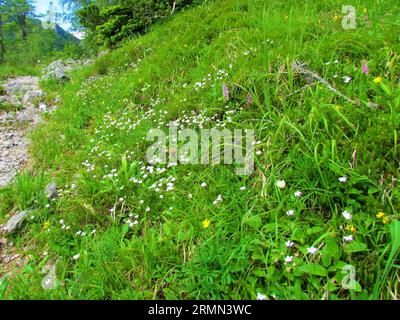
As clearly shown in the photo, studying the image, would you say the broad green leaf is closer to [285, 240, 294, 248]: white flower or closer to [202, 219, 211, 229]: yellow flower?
[285, 240, 294, 248]: white flower

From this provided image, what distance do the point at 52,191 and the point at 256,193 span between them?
2.60 metres

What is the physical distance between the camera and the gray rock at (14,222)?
128 inches

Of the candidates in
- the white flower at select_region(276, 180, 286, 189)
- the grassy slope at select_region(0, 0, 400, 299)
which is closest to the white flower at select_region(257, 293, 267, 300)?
the grassy slope at select_region(0, 0, 400, 299)

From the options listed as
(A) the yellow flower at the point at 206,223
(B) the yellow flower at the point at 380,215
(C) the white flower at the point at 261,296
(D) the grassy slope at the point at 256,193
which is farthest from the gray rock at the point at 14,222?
(B) the yellow flower at the point at 380,215

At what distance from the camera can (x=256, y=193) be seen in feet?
8.21

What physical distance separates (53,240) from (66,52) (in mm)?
13970

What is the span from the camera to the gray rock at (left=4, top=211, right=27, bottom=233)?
3.25 m

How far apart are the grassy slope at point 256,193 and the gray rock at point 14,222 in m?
0.13

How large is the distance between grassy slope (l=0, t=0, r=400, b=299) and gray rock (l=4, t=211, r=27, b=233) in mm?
131

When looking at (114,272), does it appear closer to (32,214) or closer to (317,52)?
(32,214)

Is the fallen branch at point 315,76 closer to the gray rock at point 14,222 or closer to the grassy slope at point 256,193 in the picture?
the grassy slope at point 256,193

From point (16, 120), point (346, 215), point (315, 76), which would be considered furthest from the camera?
point (16, 120)

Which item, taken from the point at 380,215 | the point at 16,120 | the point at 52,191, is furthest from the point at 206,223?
the point at 16,120

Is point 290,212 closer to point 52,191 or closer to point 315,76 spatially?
point 315,76
